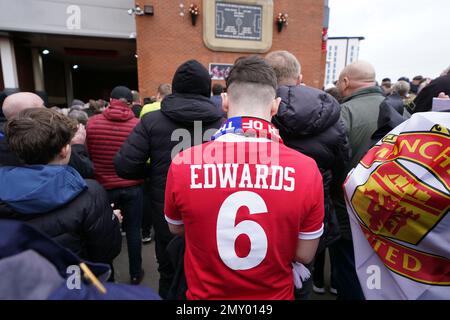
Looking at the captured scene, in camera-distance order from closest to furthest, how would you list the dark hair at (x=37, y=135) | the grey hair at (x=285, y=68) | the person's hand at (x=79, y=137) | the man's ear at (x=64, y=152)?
the dark hair at (x=37, y=135)
the man's ear at (x=64, y=152)
the grey hair at (x=285, y=68)
the person's hand at (x=79, y=137)

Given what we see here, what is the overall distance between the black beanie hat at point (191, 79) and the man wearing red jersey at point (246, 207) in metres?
0.92

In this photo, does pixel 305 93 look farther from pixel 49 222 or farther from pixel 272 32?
pixel 272 32

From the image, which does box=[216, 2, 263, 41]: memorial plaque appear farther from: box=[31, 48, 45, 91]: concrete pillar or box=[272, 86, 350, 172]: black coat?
box=[272, 86, 350, 172]: black coat

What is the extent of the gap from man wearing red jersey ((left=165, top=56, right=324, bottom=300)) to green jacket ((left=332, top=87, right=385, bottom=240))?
110cm

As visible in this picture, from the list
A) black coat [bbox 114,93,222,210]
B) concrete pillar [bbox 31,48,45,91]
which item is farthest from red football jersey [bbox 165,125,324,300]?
concrete pillar [bbox 31,48,45,91]

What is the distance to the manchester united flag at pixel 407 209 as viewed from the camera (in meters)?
1.01

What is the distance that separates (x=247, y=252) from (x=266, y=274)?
0.14 m

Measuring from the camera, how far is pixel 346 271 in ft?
7.50

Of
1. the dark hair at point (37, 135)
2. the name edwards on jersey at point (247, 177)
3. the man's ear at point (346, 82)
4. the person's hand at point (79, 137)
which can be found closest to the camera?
the name edwards on jersey at point (247, 177)

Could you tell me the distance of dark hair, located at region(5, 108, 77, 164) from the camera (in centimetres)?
151

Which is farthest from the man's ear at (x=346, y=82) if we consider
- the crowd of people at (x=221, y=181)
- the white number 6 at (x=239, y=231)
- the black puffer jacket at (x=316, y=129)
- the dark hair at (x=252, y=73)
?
the white number 6 at (x=239, y=231)

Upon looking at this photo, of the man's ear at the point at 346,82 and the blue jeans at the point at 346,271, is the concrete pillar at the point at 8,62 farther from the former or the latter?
the blue jeans at the point at 346,271
